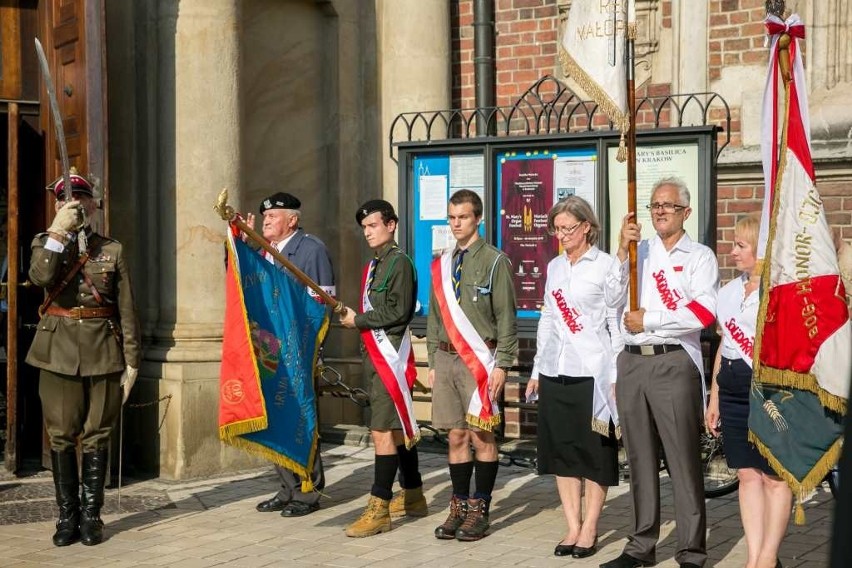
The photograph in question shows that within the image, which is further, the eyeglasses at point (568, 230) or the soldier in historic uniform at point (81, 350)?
the soldier in historic uniform at point (81, 350)

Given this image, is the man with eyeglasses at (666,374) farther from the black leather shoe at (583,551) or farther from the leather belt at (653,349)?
the black leather shoe at (583,551)

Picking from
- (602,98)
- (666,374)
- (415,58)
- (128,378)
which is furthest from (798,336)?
(415,58)

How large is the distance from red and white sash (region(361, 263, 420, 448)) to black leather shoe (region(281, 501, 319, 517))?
810 mm

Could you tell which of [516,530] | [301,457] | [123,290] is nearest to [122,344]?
[123,290]

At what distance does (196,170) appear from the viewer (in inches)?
340

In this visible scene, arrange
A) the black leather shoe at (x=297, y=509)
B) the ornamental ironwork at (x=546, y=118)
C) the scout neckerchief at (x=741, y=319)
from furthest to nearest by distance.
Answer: the ornamental ironwork at (x=546, y=118) < the black leather shoe at (x=297, y=509) < the scout neckerchief at (x=741, y=319)

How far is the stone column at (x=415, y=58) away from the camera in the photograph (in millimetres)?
10406

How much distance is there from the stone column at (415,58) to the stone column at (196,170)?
1985 millimetres

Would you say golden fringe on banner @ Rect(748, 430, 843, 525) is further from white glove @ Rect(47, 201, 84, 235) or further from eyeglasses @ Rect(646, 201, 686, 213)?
white glove @ Rect(47, 201, 84, 235)

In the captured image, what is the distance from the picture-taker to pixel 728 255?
950 centimetres

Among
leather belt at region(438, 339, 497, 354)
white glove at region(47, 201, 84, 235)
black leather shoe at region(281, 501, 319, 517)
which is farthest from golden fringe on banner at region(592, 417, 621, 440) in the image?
white glove at region(47, 201, 84, 235)

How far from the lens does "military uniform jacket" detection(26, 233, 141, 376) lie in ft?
22.1

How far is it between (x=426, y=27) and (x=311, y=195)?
5.32 feet

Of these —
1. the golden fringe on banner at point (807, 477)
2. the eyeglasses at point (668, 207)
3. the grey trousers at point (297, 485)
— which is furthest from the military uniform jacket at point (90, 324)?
the golden fringe on banner at point (807, 477)
